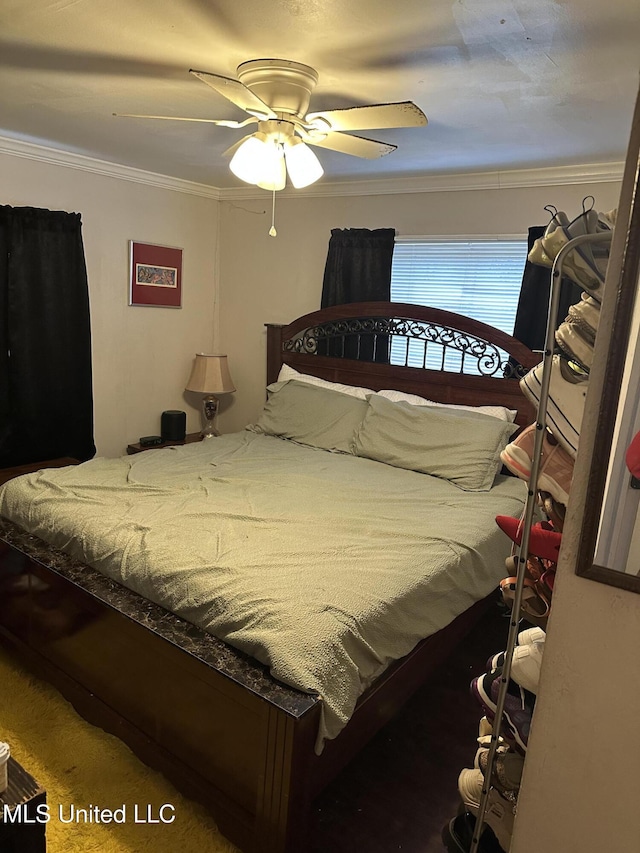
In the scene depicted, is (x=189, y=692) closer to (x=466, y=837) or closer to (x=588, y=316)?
(x=466, y=837)

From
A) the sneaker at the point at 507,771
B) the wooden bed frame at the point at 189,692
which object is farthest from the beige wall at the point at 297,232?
the sneaker at the point at 507,771

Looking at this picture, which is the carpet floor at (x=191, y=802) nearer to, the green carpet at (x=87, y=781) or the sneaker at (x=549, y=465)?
the green carpet at (x=87, y=781)

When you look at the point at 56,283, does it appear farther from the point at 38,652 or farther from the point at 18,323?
the point at 38,652

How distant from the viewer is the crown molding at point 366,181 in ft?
10.1

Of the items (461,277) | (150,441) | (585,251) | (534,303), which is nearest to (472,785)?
(585,251)

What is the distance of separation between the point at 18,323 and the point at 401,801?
10.2 ft

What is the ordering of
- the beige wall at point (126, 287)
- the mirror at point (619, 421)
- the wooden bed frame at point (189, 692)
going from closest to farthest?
the mirror at point (619, 421), the wooden bed frame at point (189, 692), the beige wall at point (126, 287)

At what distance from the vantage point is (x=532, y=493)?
1102 millimetres

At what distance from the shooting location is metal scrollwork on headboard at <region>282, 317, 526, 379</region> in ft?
11.3

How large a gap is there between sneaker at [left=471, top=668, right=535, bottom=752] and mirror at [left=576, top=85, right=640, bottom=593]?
0.39 meters

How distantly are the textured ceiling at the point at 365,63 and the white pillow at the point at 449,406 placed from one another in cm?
131

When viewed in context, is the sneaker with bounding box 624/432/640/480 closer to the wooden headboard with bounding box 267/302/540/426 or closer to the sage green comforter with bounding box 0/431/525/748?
the sage green comforter with bounding box 0/431/525/748

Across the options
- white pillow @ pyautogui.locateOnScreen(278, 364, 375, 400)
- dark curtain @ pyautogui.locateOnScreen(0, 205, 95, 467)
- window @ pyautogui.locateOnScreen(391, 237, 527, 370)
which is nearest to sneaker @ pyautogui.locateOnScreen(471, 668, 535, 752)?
white pillow @ pyautogui.locateOnScreen(278, 364, 375, 400)

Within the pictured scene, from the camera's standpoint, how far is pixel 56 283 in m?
3.56
